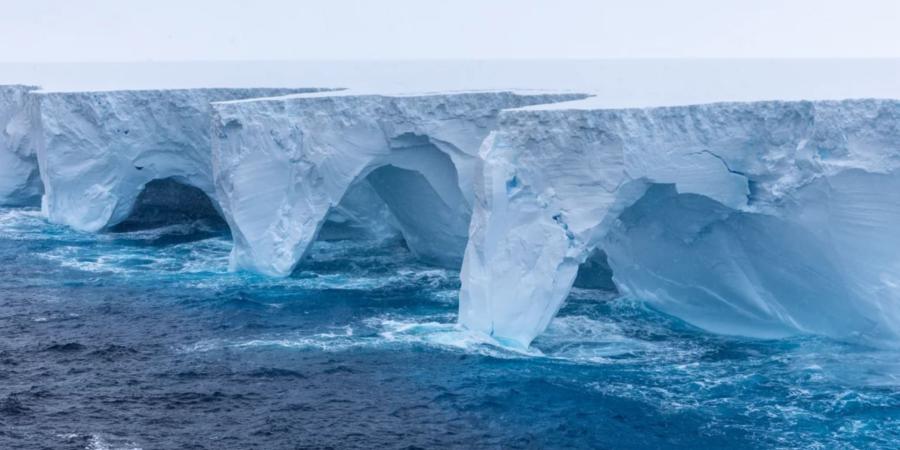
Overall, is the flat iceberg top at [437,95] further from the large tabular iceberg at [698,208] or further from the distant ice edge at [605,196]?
the large tabular iceberg at [698,208]

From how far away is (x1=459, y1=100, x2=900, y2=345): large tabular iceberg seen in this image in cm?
1477

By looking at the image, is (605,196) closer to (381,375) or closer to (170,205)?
(381,375)

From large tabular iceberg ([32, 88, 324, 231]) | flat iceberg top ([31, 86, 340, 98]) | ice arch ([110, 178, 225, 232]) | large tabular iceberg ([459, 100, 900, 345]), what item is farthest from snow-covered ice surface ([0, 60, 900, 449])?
ice arch ([110, 178, 225, 232])

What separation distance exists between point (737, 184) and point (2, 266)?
1411cm

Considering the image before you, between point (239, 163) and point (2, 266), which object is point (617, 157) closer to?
point (239, 163)

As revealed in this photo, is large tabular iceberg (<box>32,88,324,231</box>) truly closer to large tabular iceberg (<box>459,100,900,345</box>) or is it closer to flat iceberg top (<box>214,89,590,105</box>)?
flat iceberg top (<box>214,89,590,105</box>)

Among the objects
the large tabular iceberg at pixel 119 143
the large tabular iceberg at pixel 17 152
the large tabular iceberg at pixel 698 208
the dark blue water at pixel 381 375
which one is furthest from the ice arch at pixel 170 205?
the large tabular iceberg at pixel 698 208

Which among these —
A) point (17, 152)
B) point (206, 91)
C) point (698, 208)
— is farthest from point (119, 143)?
point (698, 208)

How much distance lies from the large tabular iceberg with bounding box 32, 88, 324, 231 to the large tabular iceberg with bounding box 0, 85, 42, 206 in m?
2.87

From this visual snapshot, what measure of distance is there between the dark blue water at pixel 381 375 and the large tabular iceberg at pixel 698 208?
0.63m

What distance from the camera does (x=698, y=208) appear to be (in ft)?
52.7

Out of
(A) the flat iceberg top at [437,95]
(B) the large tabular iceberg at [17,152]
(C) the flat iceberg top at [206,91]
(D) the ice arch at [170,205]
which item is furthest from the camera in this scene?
(B) the large tabular iceberg at [17,152]

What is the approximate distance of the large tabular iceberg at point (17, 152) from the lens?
27109mm

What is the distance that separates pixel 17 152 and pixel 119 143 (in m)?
5.30
